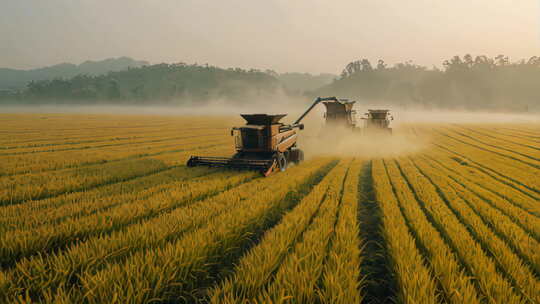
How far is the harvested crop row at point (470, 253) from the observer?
3.11 metres

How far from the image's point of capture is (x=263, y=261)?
12.3ft

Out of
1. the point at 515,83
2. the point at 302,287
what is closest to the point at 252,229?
the point at 302,287

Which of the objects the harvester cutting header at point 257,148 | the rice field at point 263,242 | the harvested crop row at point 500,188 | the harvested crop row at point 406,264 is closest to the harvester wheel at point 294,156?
the harvester cutting header at point 257,148

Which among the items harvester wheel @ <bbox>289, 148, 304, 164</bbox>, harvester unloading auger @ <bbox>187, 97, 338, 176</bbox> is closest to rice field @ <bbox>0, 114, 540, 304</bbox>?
harvester unloading auger @ <bbox>187, 97, 338, 176</bbox>

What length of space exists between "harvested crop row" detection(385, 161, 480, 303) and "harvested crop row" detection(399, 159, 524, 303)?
0.50ft

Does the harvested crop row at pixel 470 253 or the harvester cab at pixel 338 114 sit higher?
the harvester cab at pixel 338 114

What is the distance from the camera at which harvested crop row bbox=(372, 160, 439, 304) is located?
9.83 ft

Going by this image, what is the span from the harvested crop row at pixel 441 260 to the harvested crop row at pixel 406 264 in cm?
15

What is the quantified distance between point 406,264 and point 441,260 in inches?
24.3

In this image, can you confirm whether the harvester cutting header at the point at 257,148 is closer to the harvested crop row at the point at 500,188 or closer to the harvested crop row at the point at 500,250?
the harvested crop row at the point at 500,250

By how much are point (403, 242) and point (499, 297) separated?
145cm

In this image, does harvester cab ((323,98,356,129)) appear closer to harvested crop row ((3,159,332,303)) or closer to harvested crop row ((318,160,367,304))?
harvested crop row ((3,159,332,303))

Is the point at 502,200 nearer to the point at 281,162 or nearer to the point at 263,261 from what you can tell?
the point at 263,261

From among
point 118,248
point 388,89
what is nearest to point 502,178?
point 118,248
